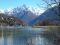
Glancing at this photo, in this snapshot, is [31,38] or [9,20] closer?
[31,38]

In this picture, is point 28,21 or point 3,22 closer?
point 28,21

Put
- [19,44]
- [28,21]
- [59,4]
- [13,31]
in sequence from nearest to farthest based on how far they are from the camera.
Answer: [59,4], [19,44], [28,21], [13,31]

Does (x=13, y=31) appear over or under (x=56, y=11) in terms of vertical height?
under

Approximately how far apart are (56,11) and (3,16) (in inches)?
300

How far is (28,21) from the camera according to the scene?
9180 millimetres

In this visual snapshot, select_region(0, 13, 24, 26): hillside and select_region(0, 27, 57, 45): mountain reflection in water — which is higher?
select_region(0, 13, 24, 26): hillside

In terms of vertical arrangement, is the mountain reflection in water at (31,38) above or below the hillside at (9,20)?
below

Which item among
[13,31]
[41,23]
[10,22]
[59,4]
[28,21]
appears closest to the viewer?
[59,4]

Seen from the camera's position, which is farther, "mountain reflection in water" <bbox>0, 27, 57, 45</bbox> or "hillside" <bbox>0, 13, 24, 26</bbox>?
"hillside" <bbox>0, 13, 24, 26</bbox>

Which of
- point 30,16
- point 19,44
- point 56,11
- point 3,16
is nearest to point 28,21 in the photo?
point 30,16

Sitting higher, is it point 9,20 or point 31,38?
point 9,20

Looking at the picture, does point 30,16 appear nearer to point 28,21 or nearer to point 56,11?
point 28,21

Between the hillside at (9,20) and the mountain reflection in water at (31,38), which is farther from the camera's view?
the hillside at (9,20)

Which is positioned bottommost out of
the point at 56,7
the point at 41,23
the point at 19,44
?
the point at 19,44
